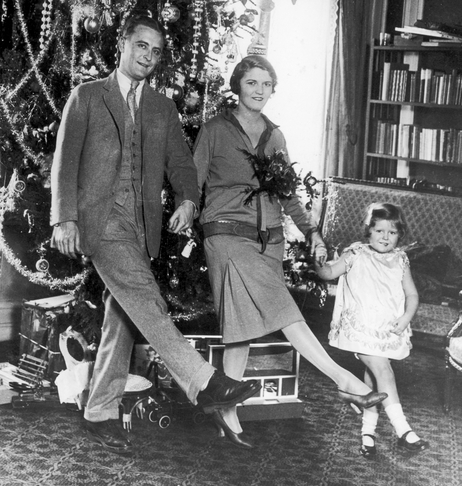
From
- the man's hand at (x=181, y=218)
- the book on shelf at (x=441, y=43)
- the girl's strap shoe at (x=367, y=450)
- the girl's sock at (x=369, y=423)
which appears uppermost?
the book on shelf at (x=441, y=43)

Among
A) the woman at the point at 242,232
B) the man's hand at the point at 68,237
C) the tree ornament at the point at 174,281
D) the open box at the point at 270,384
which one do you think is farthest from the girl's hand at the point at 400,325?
the man's hand at the point at 68,237

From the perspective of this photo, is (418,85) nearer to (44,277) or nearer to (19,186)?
(44,277)

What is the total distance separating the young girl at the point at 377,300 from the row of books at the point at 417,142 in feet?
9.98

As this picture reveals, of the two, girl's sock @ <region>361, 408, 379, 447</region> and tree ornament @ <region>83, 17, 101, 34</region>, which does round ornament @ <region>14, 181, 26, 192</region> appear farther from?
girl's sock @ <region>361, 408, 379, 447</region>

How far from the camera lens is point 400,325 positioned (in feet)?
12.6

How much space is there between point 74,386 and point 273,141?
1.51m

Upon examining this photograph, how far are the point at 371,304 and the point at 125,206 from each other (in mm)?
1221

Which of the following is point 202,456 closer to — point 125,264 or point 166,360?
point 166,360

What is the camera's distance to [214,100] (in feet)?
14.2

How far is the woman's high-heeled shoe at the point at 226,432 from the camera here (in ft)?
12.3

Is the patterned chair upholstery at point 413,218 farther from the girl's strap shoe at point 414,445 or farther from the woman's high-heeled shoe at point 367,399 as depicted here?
the woman's high-heeled shoe at point 367,399

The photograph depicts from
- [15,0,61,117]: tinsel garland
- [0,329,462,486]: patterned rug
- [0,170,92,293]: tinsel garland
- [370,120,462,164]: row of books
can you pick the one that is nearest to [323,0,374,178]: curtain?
[370,120,462,164]: row of books

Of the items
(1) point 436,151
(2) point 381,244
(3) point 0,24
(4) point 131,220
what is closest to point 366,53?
(1) point 436,151

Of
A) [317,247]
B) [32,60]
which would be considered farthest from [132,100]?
[32,60]
